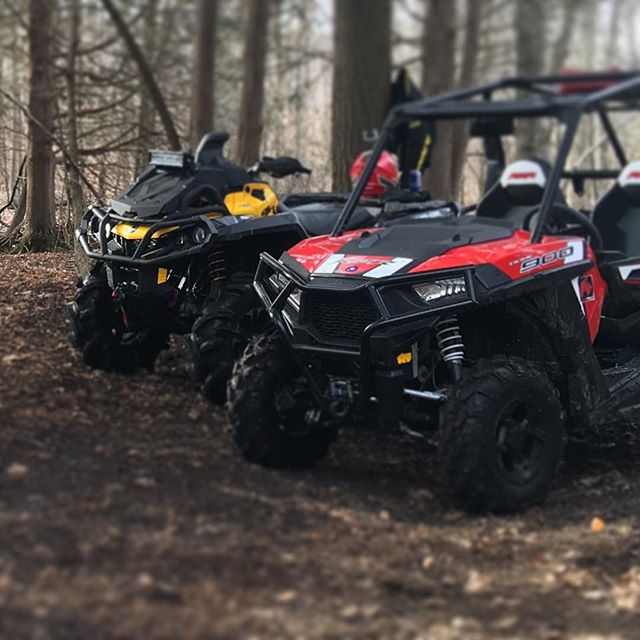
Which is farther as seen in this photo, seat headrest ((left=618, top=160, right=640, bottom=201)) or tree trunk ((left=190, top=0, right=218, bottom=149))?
tree trunk ((left=190, top=0, right=218, bottom=149))

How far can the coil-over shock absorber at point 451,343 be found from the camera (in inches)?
184

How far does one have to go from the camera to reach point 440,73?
16859mm

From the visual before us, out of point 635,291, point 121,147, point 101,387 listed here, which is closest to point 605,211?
point 635,291

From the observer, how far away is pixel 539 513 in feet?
15.5

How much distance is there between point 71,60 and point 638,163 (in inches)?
326

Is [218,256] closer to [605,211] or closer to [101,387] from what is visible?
[101,387]

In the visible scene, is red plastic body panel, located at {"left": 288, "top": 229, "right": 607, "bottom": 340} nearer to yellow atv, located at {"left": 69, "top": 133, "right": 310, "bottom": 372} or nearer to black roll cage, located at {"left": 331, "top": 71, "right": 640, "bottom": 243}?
black roll cage, located at {"left": 331, "top": 71, "right": 640, "bottom": 243}

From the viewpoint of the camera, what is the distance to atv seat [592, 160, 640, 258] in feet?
21.5

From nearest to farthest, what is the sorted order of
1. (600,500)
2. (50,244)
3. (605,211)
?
1. (600,500)
2. (605,211)
3. (50,244)

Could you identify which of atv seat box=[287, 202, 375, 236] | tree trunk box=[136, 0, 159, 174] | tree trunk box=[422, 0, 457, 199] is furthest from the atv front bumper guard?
tree trunk box=[422, 0, 457, 199]

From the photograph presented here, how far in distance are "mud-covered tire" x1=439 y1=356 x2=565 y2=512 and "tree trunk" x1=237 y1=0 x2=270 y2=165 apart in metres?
8.59

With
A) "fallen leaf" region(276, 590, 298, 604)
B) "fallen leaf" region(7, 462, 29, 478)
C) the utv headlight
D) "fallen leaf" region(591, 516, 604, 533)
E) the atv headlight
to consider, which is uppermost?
the atv headlight

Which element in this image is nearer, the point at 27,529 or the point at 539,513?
the point at 27,529

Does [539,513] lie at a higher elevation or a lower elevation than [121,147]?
lower
